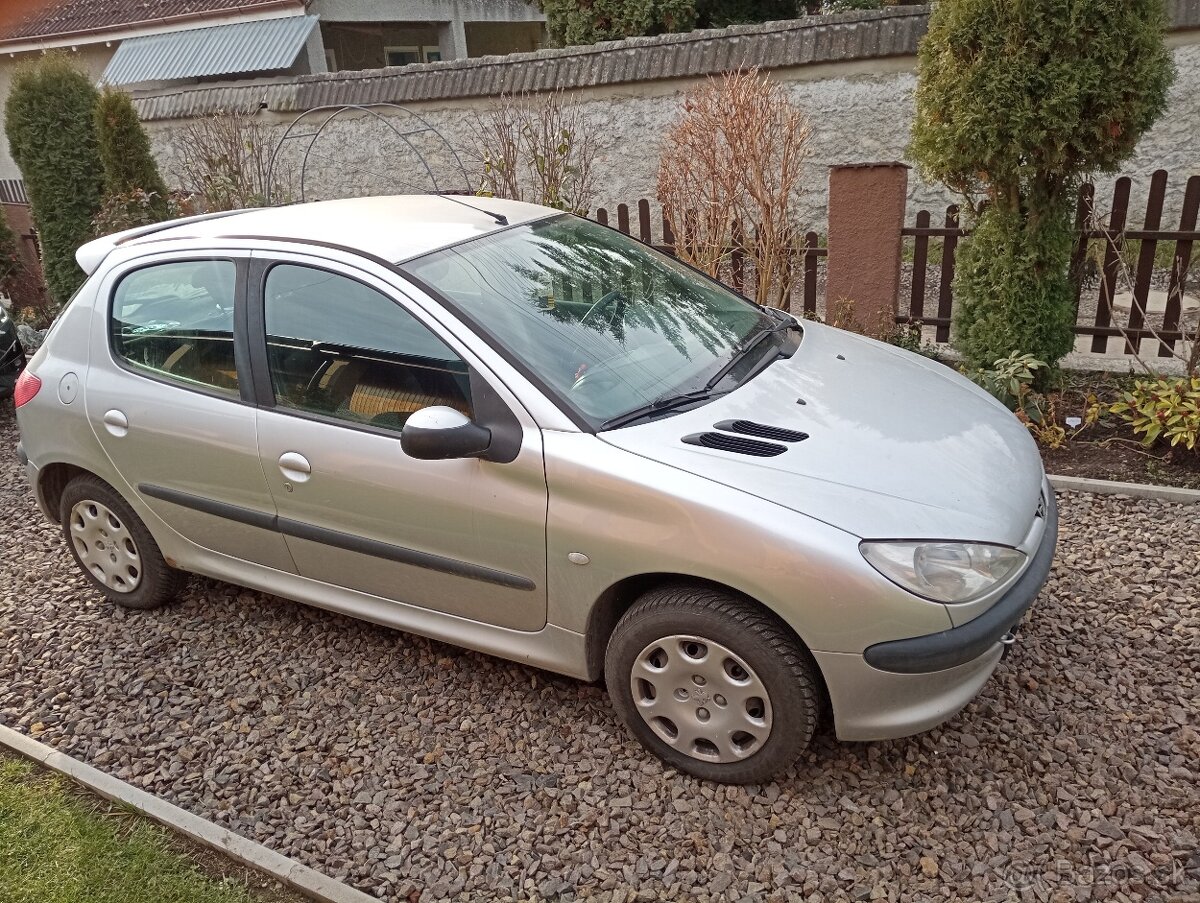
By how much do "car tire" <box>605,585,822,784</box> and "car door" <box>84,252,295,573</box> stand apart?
1.47m

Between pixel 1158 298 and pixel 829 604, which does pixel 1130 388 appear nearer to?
pixel 1158 298

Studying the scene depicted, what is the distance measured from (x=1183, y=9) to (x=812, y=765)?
864 centimetres

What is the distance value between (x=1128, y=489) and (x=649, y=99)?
25.1 feet

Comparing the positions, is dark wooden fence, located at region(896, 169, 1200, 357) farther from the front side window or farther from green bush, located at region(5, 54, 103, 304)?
green bush, located at region(5, 54, 103, 304)

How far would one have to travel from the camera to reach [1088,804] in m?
2.62

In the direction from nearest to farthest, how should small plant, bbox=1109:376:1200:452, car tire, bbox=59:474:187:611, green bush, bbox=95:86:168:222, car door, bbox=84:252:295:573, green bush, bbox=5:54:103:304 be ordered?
car door, bbox=84:252:295:573 < car tire, bbox=59:474:187:611 < small plant, bbox=1109:376:1200:452 < green bush, bbox=95:86:168:222 < green bush, bbox=5:54:103:304

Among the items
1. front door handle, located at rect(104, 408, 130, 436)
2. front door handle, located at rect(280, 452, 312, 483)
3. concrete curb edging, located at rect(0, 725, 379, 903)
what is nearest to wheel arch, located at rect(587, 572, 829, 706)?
concrete curb edging, located at rect(0, 725, 379, 903)

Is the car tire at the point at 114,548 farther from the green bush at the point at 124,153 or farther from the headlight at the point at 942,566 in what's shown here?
the green bush at the point at 124,153

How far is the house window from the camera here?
65.8 feet

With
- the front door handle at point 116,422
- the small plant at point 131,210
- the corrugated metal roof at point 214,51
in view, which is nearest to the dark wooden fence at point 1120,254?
the front door handle at point 116,422

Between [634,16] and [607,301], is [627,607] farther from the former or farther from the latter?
[634,16]

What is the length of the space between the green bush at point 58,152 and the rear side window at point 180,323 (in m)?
6.06

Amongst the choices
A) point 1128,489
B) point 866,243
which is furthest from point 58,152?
point 1128,489

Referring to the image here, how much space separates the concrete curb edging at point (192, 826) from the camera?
2529 millimetres
